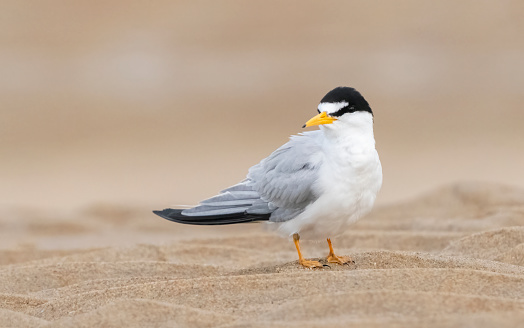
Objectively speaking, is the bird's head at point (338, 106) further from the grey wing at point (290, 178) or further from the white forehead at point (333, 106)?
the grey wing at point (290, 178)

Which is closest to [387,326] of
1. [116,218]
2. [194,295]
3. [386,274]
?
[386,274]

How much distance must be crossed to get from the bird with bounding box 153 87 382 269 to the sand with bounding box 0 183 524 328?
24 centimetres

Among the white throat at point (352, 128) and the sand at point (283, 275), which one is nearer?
the sand at point (283, 275)

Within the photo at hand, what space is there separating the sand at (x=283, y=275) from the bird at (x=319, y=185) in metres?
0.24

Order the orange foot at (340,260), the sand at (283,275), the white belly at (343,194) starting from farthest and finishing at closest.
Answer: the orange foot at (340,260)
the white belly at (343,194)
the sand at (283,275)

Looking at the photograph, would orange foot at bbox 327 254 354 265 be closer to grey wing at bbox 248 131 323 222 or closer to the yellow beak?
grey wing at bbox 248 131 323 222

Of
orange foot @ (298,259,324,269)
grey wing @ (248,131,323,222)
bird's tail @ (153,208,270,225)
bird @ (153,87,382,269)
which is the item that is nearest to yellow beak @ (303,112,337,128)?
bird @ (153,87,382,269)

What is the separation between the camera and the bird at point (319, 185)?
378 cm

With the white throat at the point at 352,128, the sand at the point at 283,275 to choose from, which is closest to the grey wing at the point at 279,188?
the white throat at the point at 352,128

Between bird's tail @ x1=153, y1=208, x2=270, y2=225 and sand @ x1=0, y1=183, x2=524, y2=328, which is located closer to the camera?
sand @ x1=0, y1=183, x2=524, y2=328

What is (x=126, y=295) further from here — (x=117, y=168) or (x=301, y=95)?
(x=301, y=95)

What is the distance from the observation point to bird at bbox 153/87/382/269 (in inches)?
149

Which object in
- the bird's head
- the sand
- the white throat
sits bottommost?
the sand

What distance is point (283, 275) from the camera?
351 centimetres
